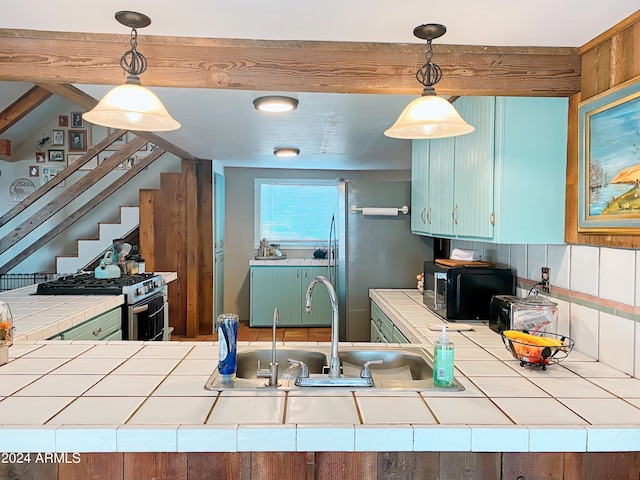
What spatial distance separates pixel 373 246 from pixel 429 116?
7.73 ft

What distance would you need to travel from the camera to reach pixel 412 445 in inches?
45.2

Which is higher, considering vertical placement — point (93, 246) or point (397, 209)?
point (397, 209)

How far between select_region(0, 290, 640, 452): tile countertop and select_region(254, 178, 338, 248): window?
468 cm

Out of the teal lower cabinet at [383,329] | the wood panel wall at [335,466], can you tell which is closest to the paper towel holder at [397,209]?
the teal lower cabinet at [383,329]

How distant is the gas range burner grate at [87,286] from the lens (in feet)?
9.78

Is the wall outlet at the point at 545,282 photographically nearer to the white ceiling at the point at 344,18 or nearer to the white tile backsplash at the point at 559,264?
the white tile backsplash at the point at 559,264

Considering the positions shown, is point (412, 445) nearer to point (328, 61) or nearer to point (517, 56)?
point (328, 61)

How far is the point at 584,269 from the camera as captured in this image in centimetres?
185

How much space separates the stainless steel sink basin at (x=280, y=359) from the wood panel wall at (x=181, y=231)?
3480 millimetres

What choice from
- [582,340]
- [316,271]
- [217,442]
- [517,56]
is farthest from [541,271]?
[316,271]

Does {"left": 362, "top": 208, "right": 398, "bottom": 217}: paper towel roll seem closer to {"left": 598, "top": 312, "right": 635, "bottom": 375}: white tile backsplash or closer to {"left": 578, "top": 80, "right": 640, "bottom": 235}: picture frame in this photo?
{"left": 578, "top": 80, "right": 640, "bottom": 235}: picture frame

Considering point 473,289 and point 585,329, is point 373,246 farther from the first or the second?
point 585,329

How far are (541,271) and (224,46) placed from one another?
1789mm

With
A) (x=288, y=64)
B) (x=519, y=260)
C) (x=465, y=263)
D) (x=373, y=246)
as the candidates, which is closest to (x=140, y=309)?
(x=373, y=246)
